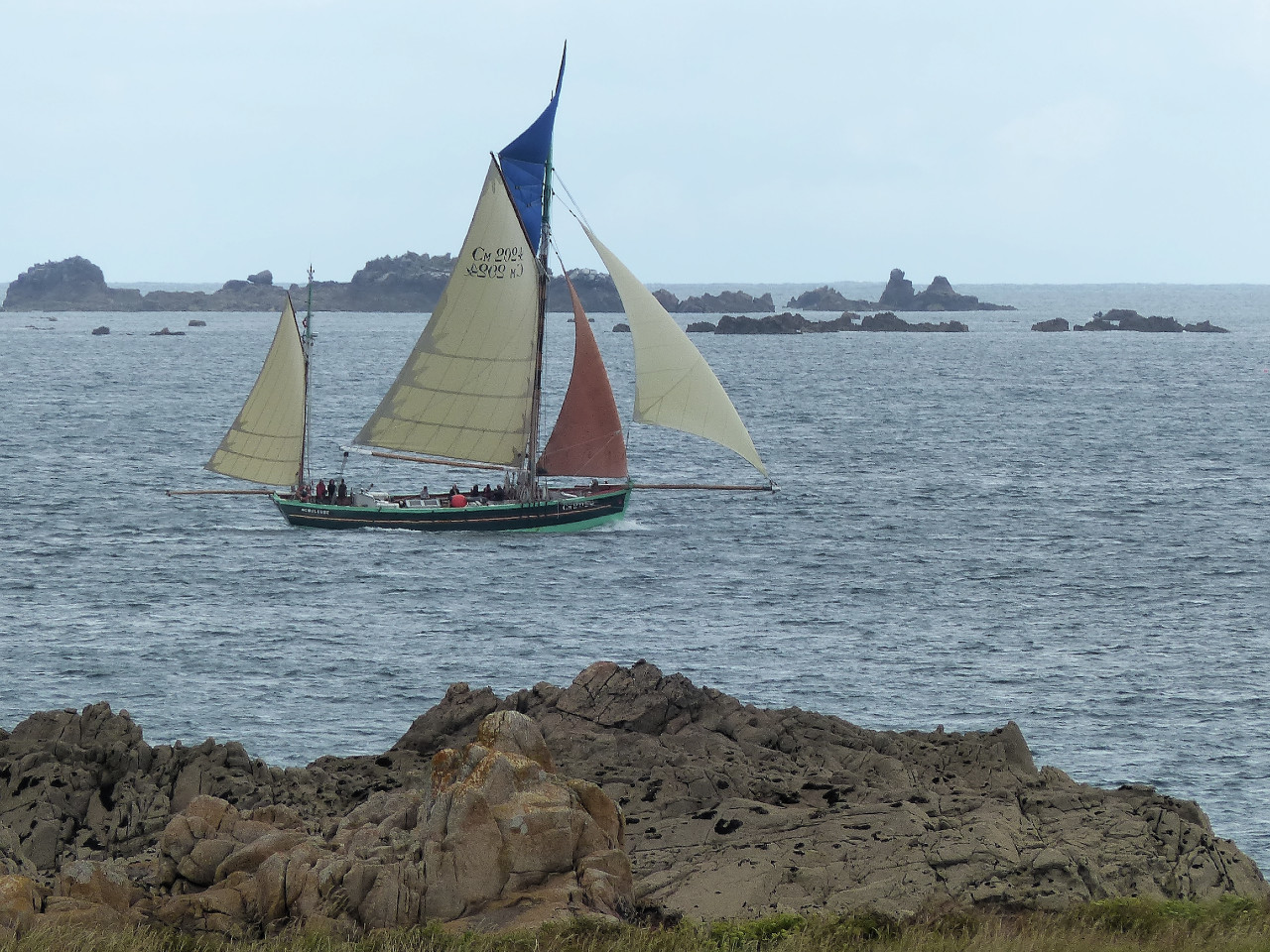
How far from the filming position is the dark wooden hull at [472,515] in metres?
62.1

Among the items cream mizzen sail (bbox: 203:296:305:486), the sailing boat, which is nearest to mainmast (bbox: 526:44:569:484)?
the sailing boat

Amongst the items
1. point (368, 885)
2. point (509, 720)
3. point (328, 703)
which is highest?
point (509, 720)

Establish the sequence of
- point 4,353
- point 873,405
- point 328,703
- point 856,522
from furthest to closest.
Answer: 1. point 4,353
2. point 873,405
3. point 856,522
4. point 328,703

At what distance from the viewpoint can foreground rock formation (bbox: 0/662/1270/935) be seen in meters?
18.6

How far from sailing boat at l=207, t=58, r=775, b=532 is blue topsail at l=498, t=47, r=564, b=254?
0.05 metres

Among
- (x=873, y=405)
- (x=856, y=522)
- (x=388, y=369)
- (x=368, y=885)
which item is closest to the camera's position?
(x=368, y=885)

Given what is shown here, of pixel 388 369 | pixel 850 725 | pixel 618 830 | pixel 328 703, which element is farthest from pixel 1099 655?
pixel 388 369

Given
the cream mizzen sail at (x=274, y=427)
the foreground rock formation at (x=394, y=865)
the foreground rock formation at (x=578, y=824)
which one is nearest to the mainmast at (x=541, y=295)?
the cream mizzen sail at (x=274, y=427)

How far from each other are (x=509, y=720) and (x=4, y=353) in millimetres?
177767

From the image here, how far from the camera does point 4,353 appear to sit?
→ 182 m

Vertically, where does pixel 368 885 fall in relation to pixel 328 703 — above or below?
above

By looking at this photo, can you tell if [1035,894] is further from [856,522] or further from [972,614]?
[856,522]

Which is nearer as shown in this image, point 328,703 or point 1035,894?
point 1035,894

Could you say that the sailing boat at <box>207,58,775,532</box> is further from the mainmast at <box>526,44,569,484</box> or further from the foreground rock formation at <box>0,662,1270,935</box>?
the foreground rock formation at <box>0,662,1270,935</box>
